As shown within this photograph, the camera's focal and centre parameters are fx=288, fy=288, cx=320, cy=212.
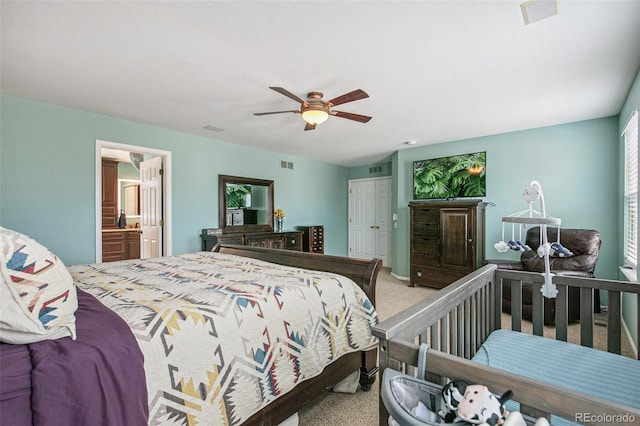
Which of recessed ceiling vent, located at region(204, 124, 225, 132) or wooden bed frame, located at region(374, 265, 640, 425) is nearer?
wooden bed frame, located at region(374, 265, 640, 425)

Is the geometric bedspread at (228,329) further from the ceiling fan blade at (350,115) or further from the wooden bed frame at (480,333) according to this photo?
the ceiling fan blade at (350,115)

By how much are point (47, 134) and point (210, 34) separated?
8.77 ft

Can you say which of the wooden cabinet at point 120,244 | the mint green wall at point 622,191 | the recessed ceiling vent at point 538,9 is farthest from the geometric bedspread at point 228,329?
the wooden cabinet at point 120,244

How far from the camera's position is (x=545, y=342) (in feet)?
5.25

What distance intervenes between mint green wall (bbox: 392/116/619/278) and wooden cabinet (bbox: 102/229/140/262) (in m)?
6.04

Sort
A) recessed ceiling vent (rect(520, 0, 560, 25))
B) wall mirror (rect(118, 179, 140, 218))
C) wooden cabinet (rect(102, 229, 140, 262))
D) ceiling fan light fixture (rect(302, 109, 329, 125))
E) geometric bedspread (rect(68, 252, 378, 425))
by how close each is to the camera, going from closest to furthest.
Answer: geometric bedspread (rect(68, 252, 378, 425)), recessed ceiling vent (rect(520, 0, 560, 25)), ceiling fan light fixture (rect(302, 109, 329, 125)), wooden cabinet (rect(102, 229, 140, 262)), wall mirror (rect(118, 179, 140, 218))

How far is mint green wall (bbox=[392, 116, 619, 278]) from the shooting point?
3734 millimetres

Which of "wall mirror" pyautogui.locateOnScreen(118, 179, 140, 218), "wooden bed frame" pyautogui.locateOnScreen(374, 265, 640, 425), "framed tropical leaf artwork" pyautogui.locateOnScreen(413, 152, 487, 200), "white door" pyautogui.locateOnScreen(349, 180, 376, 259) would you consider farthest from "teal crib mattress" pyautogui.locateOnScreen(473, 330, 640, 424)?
"wall mirror" pyautogui.locateOnScreen(118, 179, 140, 218)

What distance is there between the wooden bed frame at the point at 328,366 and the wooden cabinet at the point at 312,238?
3187 mm

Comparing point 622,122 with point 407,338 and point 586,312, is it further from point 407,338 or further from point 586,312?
point 407,338

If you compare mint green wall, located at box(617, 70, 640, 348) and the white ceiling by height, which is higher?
the white ceiling

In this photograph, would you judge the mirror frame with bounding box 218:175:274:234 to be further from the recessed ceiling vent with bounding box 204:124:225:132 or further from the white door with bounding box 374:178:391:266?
the white door with bounding box 374:178:391:266

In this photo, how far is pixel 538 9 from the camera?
1695 mm

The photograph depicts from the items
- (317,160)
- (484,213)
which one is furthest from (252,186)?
(484,213)
